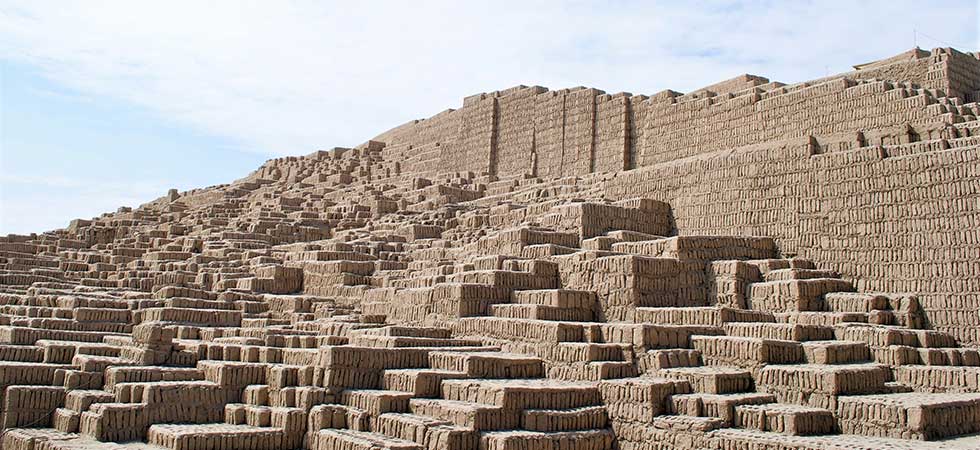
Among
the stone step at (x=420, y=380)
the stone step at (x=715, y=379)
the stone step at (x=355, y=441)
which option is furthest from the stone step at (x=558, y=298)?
the stone step at (x=355, y=441)

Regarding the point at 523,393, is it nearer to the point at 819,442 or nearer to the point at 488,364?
the point at 488,364

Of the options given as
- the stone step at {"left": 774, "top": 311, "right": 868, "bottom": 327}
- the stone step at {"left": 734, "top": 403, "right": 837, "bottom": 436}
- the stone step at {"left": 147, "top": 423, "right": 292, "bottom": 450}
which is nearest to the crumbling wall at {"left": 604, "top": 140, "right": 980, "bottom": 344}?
the stone step at {"left": 774, "top": 311, "right": 868, "bottom": 327}

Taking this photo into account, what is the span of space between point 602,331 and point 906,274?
18.4 ft

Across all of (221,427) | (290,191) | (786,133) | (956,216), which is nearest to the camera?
(221,427)

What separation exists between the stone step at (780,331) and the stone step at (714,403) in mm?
1823

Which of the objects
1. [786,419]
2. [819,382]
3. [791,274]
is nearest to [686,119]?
[791,274]

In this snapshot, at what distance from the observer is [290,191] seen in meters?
40.5

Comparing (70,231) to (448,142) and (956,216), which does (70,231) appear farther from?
(956,216)

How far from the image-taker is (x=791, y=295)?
609 inches

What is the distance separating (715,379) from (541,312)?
365 cm

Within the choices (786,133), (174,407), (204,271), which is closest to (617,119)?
(786,133)

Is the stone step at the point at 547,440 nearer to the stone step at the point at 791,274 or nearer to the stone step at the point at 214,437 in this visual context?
the stone step at the point at 214,437

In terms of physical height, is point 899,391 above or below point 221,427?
above

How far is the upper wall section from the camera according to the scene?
2019cm
